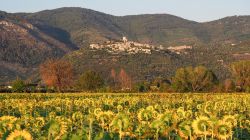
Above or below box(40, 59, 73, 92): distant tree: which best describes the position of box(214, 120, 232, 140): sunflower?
above

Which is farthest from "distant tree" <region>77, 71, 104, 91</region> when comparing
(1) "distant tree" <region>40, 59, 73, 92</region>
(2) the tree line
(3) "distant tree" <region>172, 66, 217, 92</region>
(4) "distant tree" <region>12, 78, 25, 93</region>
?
(4) "distant tree" <region>12, 78, 25, 93</region>

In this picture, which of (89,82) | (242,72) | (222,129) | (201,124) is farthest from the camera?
(89,82)

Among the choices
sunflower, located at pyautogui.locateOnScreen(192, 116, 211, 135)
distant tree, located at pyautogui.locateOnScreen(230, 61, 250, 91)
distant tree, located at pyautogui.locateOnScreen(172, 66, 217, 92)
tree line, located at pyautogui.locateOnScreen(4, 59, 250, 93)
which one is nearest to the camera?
sunflower, located at pyautogui.locateOnScreen(192, 116, 211, 135)

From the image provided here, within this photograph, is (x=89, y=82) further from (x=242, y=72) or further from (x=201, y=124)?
(x=201, y=124)

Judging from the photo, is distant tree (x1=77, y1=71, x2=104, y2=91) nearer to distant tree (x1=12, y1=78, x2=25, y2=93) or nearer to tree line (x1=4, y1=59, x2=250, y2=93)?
tree line (x1=4, y1=59, x2=250, y2=93)

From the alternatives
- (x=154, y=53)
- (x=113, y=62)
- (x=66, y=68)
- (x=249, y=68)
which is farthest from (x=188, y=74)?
(x=154, y=53)

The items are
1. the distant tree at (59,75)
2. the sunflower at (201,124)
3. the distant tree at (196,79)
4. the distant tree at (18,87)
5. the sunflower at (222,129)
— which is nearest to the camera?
the sunflower at (201,124)

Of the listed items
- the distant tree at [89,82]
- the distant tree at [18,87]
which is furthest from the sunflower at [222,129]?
the distant tree at [89,82]

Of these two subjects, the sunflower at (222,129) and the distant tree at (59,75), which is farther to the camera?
the distant tree at (59,75)

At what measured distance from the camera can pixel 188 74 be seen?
101 meters

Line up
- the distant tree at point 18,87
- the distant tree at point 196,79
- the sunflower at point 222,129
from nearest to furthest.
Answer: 1. the sunflower at point 222,129
2. the distant tree at point 18,87
3. the distant tree at point 196,79

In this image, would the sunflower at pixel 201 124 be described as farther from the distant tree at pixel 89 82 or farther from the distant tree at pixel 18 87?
the distant tree at pixel 89 82

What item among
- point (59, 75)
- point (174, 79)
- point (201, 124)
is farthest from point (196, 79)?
point (201, 124)

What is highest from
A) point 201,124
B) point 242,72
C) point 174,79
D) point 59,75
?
point 201,124
